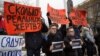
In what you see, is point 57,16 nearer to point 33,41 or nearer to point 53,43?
point 53,43

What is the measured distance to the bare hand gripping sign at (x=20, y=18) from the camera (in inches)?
351

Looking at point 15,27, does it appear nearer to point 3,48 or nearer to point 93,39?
point 3,48

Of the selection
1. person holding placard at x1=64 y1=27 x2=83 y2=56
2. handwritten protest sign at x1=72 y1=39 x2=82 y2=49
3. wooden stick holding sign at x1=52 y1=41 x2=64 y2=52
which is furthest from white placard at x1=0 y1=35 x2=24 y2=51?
handwritten protest sign at x1=72 y1=39 x2=82 y2=49

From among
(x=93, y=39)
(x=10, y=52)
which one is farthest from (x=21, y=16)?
(x=93, y=39)

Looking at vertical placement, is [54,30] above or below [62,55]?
above

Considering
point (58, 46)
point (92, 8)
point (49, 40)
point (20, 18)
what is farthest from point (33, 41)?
point (92, 8)

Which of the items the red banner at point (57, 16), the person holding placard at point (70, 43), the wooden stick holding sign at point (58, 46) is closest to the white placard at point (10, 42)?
the wooden stick holding sign at point (58, 46)

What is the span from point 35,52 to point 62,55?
32.2 inches

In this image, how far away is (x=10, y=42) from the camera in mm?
8875

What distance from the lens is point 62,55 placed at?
11.0m

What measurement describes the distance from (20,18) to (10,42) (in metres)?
0.83

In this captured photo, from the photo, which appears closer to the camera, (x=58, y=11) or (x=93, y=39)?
(x=58, y=11)

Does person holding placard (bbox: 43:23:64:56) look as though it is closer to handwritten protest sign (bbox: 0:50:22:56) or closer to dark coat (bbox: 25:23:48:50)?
dark coat (bbox: 25:23:48:50)

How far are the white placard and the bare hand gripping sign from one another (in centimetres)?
16
